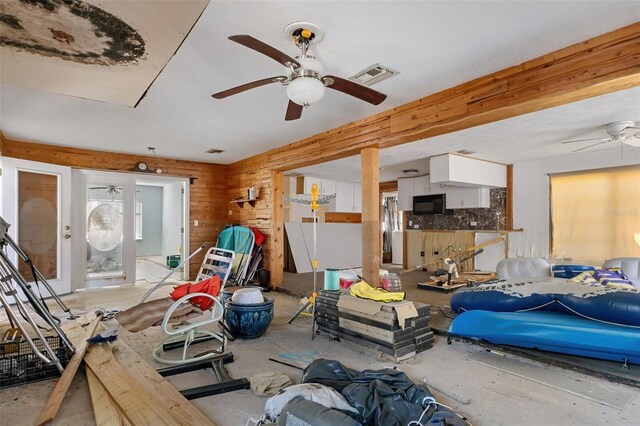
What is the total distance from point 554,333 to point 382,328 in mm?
1408

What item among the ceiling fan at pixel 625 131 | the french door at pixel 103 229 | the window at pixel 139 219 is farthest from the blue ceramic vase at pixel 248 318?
the window at pixel 139 219

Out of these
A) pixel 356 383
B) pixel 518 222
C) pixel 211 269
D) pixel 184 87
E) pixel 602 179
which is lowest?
pixel 356 383

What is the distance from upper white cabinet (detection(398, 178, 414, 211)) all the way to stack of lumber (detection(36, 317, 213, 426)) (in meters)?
6.71

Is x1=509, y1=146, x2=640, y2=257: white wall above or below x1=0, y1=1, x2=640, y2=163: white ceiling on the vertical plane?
below

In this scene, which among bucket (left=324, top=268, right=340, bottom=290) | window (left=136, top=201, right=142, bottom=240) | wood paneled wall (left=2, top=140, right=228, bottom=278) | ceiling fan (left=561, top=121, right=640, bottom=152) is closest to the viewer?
bucket (left=324, top=268, right=340, bottom=290)

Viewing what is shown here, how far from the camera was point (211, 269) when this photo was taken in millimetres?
4297

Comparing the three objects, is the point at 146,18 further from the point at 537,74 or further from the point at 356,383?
the point at 537,74

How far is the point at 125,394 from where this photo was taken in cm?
237

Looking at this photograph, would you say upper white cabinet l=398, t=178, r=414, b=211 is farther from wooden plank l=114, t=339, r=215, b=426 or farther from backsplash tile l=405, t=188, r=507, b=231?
wooden plank l=114, t=339, r=215, b=426

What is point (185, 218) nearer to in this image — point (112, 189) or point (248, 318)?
point (112, 189)

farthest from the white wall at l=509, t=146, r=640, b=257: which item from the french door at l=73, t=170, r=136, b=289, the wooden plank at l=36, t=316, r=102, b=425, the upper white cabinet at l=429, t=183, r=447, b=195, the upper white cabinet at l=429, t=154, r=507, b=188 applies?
the french door at l=73, t=170, r=136, b=289

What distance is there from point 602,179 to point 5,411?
8150 mm

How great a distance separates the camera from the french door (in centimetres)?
629

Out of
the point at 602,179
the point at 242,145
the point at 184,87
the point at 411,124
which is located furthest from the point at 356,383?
the point at 602,179
